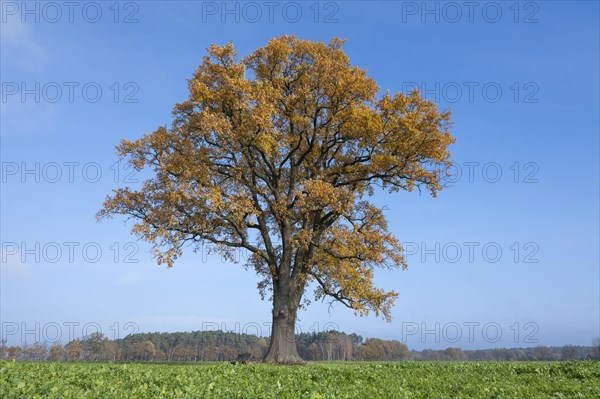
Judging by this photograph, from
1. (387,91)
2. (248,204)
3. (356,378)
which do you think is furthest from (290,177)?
(356,378)

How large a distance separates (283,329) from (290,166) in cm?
1127

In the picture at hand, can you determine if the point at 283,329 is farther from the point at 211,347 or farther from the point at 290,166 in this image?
the point at 211,347

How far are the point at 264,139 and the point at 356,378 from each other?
1718cm

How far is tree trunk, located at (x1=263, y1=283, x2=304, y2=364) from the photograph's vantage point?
1161 inches

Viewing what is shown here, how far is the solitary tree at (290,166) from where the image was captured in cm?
2919

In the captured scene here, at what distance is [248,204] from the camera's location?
94.7 ft

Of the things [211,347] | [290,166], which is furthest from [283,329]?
[211,347]

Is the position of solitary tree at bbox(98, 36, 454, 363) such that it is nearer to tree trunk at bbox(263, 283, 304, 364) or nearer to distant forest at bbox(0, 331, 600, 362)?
tree trunk at bbox(263, 283, 304, 364)

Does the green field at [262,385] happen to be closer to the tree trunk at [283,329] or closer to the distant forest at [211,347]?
the tree trunk at [283,329]

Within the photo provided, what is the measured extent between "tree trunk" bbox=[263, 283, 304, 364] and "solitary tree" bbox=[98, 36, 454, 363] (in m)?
0.07

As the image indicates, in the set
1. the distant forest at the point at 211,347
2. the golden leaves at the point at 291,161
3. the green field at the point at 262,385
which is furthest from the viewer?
the distant forest at the point at 211,347

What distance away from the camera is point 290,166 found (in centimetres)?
3419

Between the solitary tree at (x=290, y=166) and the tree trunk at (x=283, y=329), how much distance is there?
0.07 m

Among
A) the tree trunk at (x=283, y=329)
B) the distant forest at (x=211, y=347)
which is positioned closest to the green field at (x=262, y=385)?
the tree trunk at (x=283, y=329)
